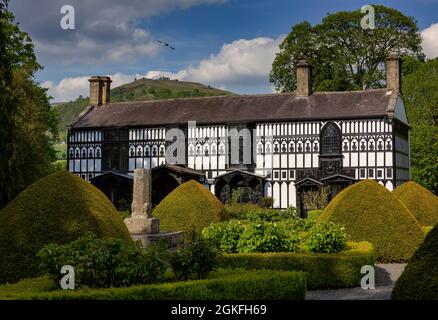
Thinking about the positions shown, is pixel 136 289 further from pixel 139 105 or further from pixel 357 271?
pixel 139 105

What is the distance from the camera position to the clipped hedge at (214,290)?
884cm

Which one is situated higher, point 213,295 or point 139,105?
point 139,105

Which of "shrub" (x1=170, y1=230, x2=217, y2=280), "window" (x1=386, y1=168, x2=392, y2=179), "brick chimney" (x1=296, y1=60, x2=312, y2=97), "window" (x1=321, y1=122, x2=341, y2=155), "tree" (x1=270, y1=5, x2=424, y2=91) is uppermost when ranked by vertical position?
"tree" (x1=270, y1=5, x2=424, y2=91)

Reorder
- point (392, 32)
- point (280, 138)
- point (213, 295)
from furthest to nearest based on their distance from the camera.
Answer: point (392, 32)
point (280, 138)
point (213, 295)

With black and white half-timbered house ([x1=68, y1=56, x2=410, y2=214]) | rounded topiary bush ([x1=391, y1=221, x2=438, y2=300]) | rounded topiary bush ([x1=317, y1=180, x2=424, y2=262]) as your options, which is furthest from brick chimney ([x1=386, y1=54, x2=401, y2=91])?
rounded topiary bush ([x1=391, y1=221, x2=438, y2=300])

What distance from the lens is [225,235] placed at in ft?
50.7

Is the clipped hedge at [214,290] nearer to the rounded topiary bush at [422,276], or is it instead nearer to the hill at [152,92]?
the rounded topiary bush at [422,276]

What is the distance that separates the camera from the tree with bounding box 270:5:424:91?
53156mm

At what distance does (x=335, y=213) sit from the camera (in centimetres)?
1902

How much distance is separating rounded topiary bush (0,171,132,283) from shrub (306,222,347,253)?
5.13 meters

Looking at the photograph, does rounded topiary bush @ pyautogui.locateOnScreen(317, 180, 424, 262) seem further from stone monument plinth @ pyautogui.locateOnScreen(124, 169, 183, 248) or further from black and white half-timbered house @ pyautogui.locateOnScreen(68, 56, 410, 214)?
black and white half-timbered house @ pyautogui.locateOnScreen(68, 56, 410, 214)

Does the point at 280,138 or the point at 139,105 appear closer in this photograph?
the point at 280,138
